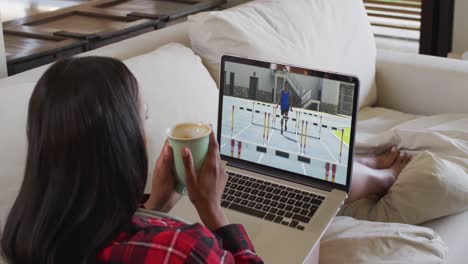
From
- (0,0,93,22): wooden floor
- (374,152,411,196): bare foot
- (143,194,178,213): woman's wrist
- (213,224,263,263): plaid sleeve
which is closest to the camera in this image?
(213,224,263,263): plaid sleeve

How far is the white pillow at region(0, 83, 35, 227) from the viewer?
1345 millimetres

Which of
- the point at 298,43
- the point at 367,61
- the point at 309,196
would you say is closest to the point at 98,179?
the point at 309,196

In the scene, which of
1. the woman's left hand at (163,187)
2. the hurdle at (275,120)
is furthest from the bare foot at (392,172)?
the woman's left hand at (163,187)

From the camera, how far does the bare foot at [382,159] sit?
1.95 metres

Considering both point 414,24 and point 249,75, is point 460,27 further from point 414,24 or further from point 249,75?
point 249,75

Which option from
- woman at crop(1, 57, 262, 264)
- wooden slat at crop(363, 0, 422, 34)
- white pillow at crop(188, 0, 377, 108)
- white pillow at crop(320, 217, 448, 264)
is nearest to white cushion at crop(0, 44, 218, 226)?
white pillow at crop(188, 0, 377, 108)

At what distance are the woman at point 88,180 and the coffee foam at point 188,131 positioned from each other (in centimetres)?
18

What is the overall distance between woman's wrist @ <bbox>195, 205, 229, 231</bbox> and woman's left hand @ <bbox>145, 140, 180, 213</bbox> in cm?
10

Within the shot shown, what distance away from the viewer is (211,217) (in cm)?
116

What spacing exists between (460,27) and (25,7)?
2.06 meters

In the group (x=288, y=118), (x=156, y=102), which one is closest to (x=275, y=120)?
(x=288, y=118)

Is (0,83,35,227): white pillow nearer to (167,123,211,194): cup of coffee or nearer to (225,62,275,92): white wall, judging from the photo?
(167,123,211,194): cup of coffee

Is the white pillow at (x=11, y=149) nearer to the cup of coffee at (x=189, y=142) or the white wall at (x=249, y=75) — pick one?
the cup of coffee at (x=189, y=142)

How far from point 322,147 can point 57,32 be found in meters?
1.16
